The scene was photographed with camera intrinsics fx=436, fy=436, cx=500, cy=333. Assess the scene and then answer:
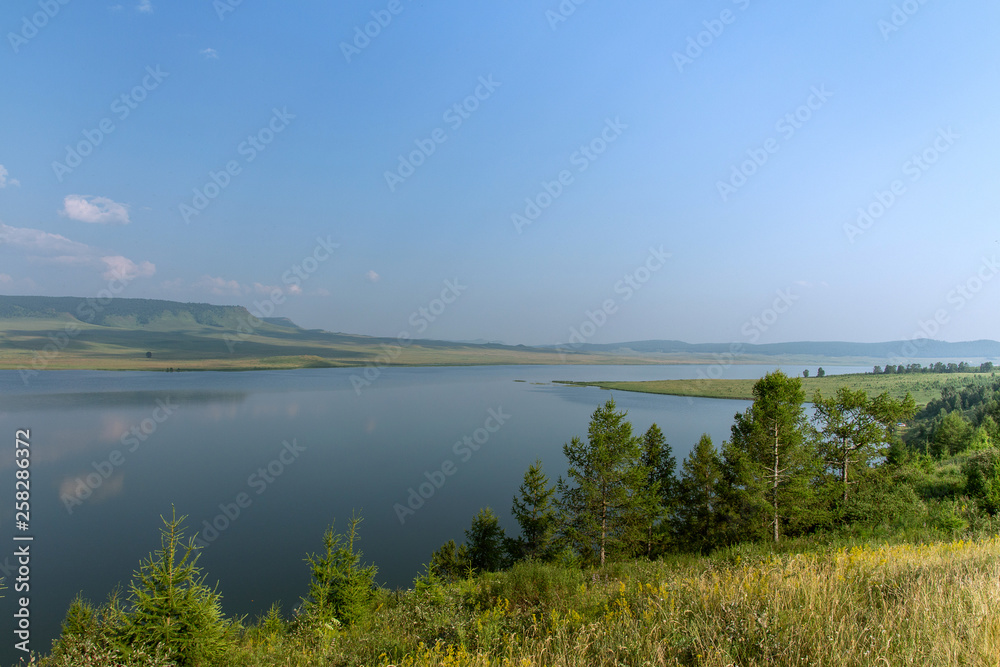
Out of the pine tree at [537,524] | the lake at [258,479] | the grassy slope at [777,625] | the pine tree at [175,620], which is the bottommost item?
the lake at [258,479]

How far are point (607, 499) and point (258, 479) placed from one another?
25382 millimetres

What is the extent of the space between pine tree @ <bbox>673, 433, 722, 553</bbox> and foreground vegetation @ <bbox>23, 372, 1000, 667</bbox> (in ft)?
0.27

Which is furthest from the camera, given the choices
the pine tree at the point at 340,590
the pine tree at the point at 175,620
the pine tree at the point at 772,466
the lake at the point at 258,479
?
the lake at the point at 258,479

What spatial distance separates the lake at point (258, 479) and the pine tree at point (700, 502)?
9370 mm

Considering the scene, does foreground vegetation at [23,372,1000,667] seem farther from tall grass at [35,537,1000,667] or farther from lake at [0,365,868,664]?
lake at [0,365,868,664]

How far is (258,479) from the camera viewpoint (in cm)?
3186

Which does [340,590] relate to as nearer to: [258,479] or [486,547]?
[486,547]

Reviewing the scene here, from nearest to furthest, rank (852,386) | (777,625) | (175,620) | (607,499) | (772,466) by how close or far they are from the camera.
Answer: (777,625) → (175,620) → (772,466) → (607,499) → (852,386)

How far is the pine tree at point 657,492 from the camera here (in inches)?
870

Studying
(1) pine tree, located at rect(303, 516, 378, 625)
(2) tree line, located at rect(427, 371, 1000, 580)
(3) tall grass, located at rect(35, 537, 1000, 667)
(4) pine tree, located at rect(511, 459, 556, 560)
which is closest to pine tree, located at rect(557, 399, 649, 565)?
(2) tree line, located at rect(427, 371, 1000, 580)

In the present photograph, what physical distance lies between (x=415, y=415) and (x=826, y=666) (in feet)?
196

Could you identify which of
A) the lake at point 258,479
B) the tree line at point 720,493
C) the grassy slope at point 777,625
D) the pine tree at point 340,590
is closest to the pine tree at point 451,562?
the tree line at point 720,493

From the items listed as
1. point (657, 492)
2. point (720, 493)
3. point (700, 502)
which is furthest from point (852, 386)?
point (657, 492)

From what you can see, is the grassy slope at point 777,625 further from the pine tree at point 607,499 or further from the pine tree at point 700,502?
the pine tree at point 700,502
